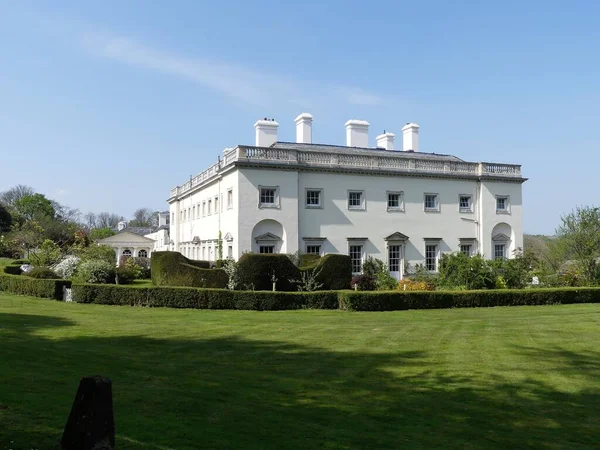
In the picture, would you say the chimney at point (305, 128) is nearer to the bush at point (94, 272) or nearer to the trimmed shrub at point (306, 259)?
the trimmed shrub at point (306, 259)

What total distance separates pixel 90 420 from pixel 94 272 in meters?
28.9

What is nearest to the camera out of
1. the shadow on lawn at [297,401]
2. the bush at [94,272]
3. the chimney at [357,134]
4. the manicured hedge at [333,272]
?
the shadow on lawn at [297,401]

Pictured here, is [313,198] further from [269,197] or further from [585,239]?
[585,239]

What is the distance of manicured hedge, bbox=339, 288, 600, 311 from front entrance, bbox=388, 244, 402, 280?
11662 millimetres

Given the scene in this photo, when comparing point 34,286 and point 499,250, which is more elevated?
point 499,250

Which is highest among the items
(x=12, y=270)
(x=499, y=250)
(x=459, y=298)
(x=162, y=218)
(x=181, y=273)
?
(x=162, y=218)

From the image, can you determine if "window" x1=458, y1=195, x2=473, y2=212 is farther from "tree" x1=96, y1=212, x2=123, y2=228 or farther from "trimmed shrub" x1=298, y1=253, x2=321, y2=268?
"tree" x1=96, y1=212, x2=123, y2=228

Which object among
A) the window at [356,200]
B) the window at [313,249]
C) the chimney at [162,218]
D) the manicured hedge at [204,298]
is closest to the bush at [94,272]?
the manicured hedge at [204,298]

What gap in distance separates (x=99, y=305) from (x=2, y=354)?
13358mm

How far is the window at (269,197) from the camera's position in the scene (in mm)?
33250

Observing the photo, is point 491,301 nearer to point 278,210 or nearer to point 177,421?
point 278,210

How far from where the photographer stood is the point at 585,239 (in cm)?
3284

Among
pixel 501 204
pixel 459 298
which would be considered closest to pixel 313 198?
pixel 459 298

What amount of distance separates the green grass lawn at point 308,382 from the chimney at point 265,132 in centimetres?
2352
